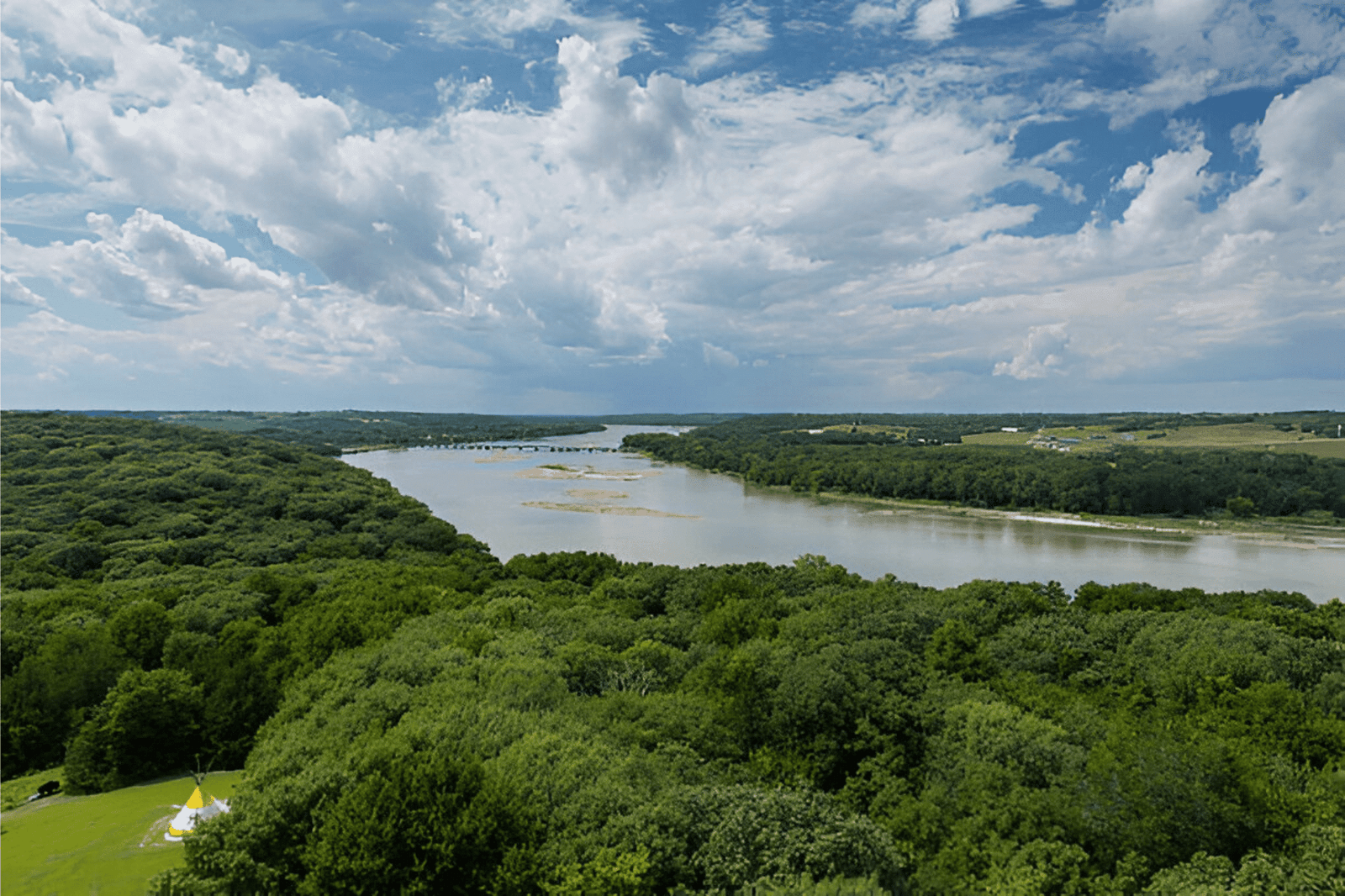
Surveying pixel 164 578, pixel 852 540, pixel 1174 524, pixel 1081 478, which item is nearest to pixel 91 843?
pixel 164 578

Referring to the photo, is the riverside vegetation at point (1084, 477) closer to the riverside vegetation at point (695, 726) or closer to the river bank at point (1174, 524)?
the river bank at point (1174, 524)

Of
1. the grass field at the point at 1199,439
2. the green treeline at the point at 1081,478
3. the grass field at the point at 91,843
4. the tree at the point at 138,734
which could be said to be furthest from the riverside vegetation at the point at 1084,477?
the grass field at the point at 91,843

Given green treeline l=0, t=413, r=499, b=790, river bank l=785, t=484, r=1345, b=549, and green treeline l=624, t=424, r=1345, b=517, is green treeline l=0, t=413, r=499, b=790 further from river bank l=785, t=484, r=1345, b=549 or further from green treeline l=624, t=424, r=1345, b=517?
green treeline l=624, t=424, r=1345, b=517

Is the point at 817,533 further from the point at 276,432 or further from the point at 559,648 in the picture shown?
the point at 276,432

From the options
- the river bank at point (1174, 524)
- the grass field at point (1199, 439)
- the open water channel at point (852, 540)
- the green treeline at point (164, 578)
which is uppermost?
the grass field at point (1199, 439)

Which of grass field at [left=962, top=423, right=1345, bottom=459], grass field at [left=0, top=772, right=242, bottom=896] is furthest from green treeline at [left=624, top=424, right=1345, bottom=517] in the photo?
grass field at [left=0, top=772, right=242, bottom=896]

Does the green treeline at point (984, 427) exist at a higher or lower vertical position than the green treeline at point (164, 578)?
higher

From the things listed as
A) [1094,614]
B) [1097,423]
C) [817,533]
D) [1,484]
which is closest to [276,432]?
[1,484]

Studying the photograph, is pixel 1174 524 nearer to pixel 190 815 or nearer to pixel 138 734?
pixel 190 815
